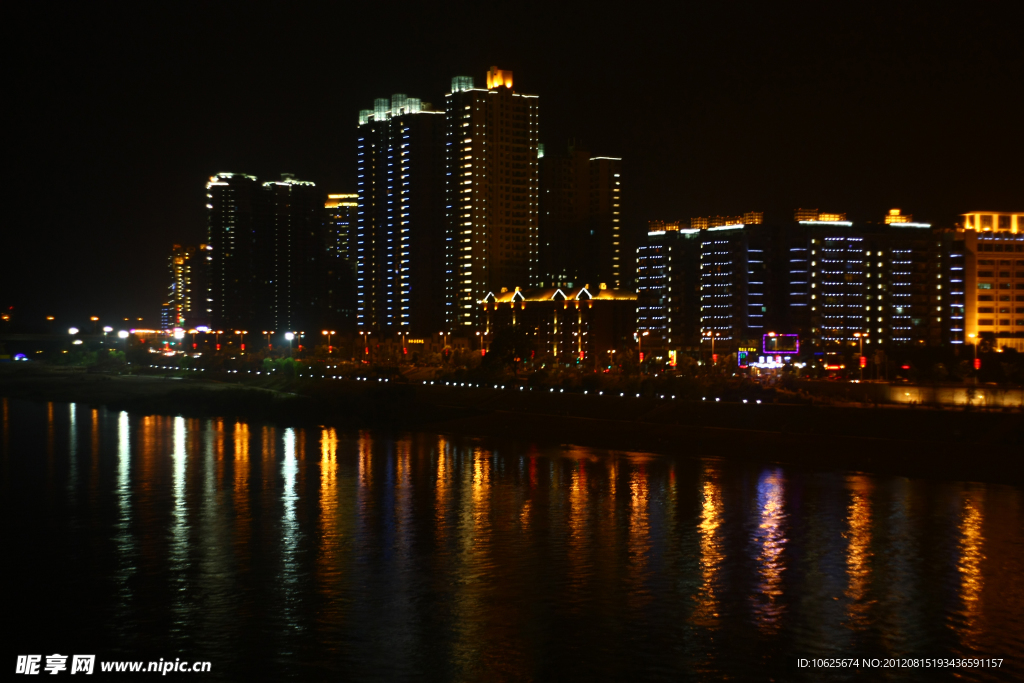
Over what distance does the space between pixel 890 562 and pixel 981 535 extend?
4.37 metres

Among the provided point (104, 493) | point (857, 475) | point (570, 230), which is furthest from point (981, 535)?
point (570, 230)

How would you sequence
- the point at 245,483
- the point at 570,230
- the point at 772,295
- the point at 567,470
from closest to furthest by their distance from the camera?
the point at 245,483 → the point at 567,470 → the point at 772,295 → the point at 570,230

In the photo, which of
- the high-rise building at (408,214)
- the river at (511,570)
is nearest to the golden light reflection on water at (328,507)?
the river at (511,570)

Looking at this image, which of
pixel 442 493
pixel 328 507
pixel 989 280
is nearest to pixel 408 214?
pixel 989 280

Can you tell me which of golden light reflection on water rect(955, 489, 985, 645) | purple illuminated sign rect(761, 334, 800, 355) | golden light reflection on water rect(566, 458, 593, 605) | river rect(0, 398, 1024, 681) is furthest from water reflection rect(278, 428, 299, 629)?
purple illuminated sign rect(761, 334, 800, 355)

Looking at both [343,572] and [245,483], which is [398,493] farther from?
[343,572]

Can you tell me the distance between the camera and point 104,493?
2838cm

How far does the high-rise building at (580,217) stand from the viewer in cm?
14838

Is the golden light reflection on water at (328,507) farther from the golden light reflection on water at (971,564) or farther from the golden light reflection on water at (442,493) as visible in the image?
the golden light reflection on water at (971,564)

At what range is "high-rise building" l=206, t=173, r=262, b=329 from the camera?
6501 inches

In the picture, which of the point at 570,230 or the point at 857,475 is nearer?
the point at 857,475

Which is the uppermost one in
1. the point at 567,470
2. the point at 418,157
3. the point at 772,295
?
the point at 418,157

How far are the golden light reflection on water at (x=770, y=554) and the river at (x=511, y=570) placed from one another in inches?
3.7

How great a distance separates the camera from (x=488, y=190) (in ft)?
432
